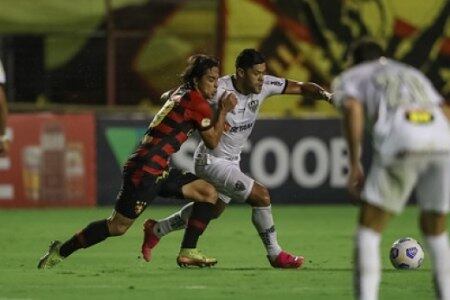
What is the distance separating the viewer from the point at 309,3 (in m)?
21.1

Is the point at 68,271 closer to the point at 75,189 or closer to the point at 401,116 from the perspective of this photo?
the point at 401,116

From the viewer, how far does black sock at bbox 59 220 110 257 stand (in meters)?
11.3

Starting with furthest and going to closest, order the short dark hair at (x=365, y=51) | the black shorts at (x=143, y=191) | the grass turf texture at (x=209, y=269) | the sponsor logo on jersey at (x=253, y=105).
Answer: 1. the sponsor logo on jersey at (x=253, y=105)
2. the black shorts at (x=143, y=191)
3. the grass turf texture at (x=209, y=269)
4. the short dark hair at (x=365, y=51)

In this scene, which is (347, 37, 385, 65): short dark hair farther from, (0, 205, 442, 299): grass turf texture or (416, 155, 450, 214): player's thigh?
(0, 205, 442, 299): grass turf texture

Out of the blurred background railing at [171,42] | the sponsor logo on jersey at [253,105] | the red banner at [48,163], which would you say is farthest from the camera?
the blurred background railing at [171,42]

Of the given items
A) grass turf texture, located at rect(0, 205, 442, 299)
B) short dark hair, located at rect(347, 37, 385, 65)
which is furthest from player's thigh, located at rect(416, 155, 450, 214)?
grass turf texture, located at rect(0, 205, 442, 299)

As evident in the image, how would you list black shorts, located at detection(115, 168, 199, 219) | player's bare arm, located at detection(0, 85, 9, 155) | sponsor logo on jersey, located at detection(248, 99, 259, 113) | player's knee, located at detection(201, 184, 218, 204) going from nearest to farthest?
player's bare arm, located at detection(0, 85, 9, 155)
black shorts, located at detection(115, 168, 199, 219)
player's knee, located at detection(201, 184, 218, 204)
sponsor logo on jersey, located at detection(248, 99, 259, 113)

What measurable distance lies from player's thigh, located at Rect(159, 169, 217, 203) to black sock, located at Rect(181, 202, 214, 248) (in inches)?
10.0

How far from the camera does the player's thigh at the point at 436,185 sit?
8203mm

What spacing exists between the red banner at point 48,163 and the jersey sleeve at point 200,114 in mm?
8167

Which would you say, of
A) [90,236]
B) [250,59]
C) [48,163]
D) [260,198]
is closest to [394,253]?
[260,198]

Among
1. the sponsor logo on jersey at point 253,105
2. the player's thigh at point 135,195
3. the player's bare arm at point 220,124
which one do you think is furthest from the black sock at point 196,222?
the sponsor logo on jersey at point 253,105

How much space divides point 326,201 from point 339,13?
295cm

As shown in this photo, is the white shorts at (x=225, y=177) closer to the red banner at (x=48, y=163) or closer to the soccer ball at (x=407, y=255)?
the soccer ball at (x=407, y=255)
